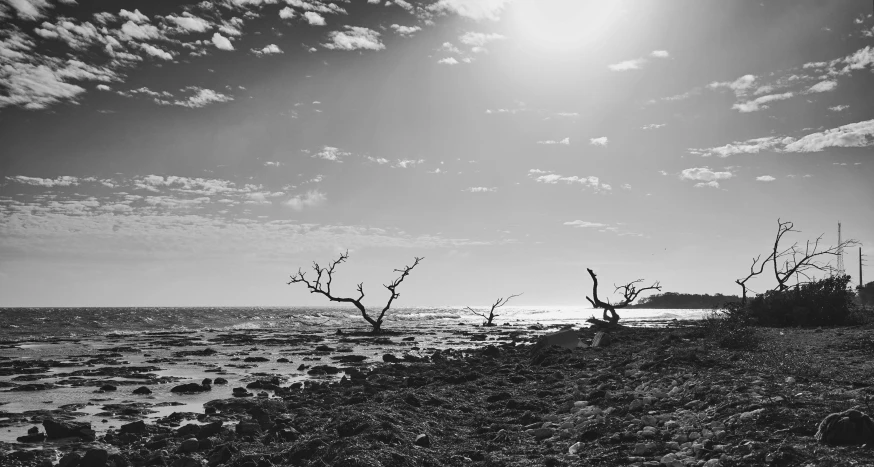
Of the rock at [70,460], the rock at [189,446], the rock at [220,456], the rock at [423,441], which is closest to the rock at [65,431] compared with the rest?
the rock at [70,460]

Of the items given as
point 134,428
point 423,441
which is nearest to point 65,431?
point 134,428

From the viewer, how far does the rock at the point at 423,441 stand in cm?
809

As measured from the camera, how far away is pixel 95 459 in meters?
7.84

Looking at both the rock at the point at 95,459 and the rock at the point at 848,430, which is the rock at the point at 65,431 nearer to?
the rock at the point at 95,459

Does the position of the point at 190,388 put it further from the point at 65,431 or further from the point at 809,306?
the point at 809,306

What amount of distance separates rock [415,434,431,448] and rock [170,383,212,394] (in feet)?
35.9

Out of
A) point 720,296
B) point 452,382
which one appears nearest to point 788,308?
point 452,382

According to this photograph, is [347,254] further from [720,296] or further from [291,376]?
[720,296]

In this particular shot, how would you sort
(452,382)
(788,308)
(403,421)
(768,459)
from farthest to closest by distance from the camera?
(788,308), (452,382), (403,421), (768,459)

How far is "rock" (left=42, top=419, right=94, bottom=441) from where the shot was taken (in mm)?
9891

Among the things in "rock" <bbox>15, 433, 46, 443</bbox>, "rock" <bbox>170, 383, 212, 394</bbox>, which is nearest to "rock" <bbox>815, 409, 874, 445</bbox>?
"rock" <bbox>15, 433, 46, 443</bbox>

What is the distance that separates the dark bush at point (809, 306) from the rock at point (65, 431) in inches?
1066

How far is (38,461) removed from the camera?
27.3ft

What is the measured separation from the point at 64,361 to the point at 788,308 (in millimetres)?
38830
